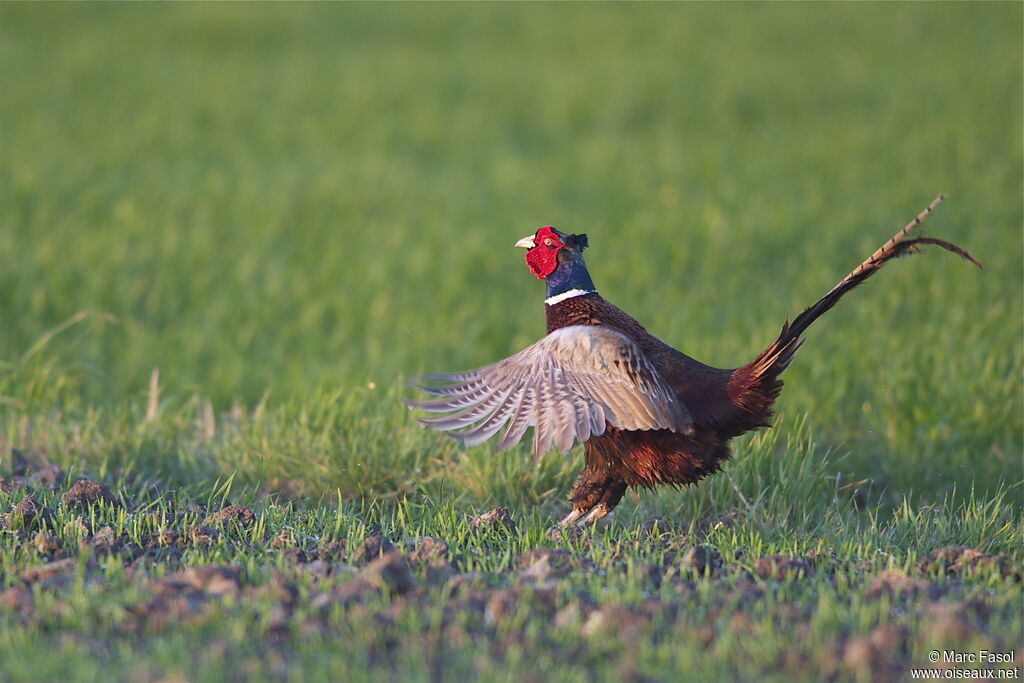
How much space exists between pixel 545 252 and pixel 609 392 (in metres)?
0.66

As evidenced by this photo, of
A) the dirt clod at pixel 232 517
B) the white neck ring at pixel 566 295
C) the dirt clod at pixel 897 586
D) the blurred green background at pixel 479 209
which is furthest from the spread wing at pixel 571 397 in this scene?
the blurred green background at pixel 479 209

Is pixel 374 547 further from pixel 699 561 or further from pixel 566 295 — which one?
pixel 566 295

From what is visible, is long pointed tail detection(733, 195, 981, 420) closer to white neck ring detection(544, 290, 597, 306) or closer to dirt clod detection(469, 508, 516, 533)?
white neck ring detection(544, 290, 597, 306)

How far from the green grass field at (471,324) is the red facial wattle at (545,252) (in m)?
0.98

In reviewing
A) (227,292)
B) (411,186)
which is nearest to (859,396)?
(227,292)

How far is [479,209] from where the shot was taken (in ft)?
35.2

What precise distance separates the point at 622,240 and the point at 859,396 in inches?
135

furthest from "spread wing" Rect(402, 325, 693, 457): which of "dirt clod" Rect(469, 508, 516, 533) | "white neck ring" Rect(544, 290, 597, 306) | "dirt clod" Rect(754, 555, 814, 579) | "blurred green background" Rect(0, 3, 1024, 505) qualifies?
"blurred green background" Rect(0, 3, 1024, 505)

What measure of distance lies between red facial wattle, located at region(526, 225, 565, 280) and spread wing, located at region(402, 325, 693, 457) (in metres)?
0.31

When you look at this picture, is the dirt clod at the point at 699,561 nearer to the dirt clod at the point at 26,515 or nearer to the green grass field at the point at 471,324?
the green grass field at the point at 471,324

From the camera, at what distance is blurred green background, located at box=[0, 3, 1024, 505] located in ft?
22.4

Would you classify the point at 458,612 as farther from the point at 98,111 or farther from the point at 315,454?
the point at 98,111

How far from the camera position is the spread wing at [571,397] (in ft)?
13.9

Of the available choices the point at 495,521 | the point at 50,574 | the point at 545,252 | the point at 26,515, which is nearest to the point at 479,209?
the point at 545,252
